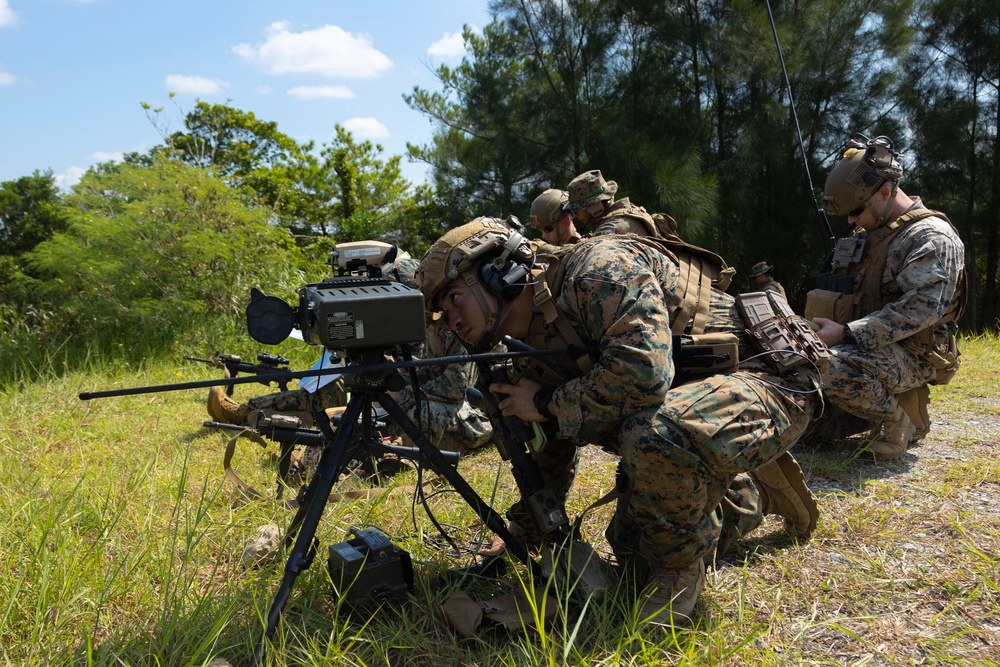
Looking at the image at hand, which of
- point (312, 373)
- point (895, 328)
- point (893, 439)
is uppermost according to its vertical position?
point (312, 373)

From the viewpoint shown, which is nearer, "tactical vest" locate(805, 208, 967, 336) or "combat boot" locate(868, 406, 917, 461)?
"combat boot" locate(868, 406, 917, 461)

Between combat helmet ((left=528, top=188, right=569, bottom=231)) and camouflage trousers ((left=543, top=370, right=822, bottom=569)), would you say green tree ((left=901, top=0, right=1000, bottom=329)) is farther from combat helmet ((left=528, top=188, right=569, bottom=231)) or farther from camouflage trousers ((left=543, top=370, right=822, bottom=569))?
camouflage trousers ((left=543, top=370, right=822, bottom=569))

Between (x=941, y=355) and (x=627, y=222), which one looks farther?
(x=627, y=222)

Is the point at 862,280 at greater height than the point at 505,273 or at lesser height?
lesser

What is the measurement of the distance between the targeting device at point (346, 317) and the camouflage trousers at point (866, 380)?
107 inches

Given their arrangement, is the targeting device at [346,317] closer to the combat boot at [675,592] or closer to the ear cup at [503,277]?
the ear cup at [503,277]

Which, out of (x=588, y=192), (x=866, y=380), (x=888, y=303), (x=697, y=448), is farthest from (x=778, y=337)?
(x=588, y=192)

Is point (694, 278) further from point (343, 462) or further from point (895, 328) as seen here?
point (895, 328)

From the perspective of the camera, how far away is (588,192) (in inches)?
231

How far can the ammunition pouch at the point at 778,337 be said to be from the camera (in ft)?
8.75

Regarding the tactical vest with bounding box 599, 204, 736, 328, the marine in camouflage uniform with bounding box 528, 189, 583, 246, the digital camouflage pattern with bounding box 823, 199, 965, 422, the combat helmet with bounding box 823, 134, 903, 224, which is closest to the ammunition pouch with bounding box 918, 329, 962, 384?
the digital camouflage pattern with bounding box 823, 199, 965, 422

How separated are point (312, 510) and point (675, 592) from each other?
1.22 meters

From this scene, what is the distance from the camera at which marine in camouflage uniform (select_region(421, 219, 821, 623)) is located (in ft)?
7.79

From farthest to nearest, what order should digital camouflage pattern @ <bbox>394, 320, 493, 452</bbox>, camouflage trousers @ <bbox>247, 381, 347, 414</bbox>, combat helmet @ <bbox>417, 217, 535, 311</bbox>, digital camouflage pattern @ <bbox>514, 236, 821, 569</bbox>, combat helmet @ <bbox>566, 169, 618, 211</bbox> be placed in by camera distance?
1. combat helmet @ <bbox>566, 169, 618, 211</bbox>
2. camouflage trousers @ <bbox>247, 381, 347, 414</bbox>
3. digital camouflage pattern @ <bbox>394, 320, 493, 452</bbox>
4. combat helmet @ <bbox>417, 217, 535, 311</bbox>
5. digital camouflage pattern @ <bbox>514, 236, 821, 569</bbox>
